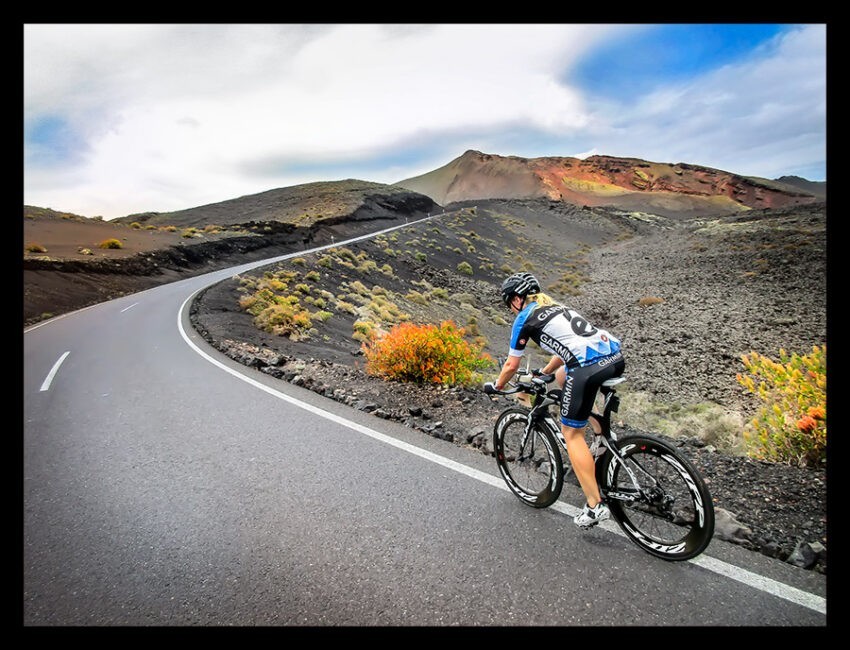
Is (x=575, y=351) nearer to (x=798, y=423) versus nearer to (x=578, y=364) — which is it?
(x=578, y=364)

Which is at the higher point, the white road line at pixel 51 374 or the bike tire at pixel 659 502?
the bike tire at pixel 659 502

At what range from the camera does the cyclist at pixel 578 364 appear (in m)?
3.10

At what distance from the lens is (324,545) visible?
3139 mm

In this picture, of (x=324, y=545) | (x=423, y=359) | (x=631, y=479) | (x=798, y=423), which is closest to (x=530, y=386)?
(x=631, y=479)

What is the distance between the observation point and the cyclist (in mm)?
3098

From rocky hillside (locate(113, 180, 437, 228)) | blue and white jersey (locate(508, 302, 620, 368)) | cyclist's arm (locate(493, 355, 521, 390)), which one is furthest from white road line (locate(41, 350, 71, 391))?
rocky hillside (locate(113, 180, 437, 228))

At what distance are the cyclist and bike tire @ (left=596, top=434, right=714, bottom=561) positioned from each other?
0.16 m

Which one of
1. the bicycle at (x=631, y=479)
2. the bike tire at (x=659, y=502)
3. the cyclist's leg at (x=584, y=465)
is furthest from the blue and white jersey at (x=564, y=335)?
the bike tire at (x=659, y=502)

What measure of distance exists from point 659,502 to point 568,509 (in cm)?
73

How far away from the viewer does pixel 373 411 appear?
5.98 meters

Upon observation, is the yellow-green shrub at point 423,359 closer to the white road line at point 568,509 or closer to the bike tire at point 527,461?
the white road line at point 568,509
